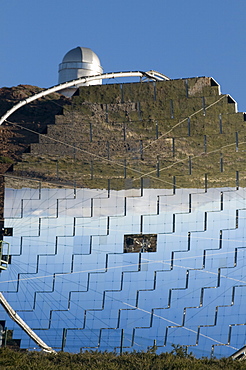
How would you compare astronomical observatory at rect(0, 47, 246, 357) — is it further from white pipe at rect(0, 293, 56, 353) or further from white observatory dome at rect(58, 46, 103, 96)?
white observatory dome at rect(58, 46, 103, 96)

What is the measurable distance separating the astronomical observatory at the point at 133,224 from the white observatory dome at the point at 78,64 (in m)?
7.41

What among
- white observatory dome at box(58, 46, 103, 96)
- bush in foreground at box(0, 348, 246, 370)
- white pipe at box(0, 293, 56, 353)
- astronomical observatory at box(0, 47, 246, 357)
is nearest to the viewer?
bush in foreground at box(0, 348, 246, 370)

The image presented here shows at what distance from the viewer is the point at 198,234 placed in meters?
29.6

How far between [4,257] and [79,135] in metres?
4.98

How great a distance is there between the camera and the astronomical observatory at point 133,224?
95.5ft

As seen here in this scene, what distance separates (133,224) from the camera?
30.8 metres

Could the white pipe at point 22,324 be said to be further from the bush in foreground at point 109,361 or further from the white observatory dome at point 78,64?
the white observatory dome at point 78,64

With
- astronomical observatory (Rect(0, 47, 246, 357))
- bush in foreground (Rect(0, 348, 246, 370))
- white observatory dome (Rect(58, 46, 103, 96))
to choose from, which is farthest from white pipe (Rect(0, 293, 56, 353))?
white observatory dome (Rect(58, 46, 103, 96))

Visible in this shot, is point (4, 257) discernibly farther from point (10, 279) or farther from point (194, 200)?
point (194, 200)

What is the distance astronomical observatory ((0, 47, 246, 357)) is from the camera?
1146 inches

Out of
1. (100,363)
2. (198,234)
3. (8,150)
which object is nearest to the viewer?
(100,363)

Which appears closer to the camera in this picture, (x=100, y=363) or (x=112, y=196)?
(x=100, y=363)

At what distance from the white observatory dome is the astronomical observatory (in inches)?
292

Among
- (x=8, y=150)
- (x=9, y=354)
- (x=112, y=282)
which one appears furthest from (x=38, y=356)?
(x=8, y=150)
